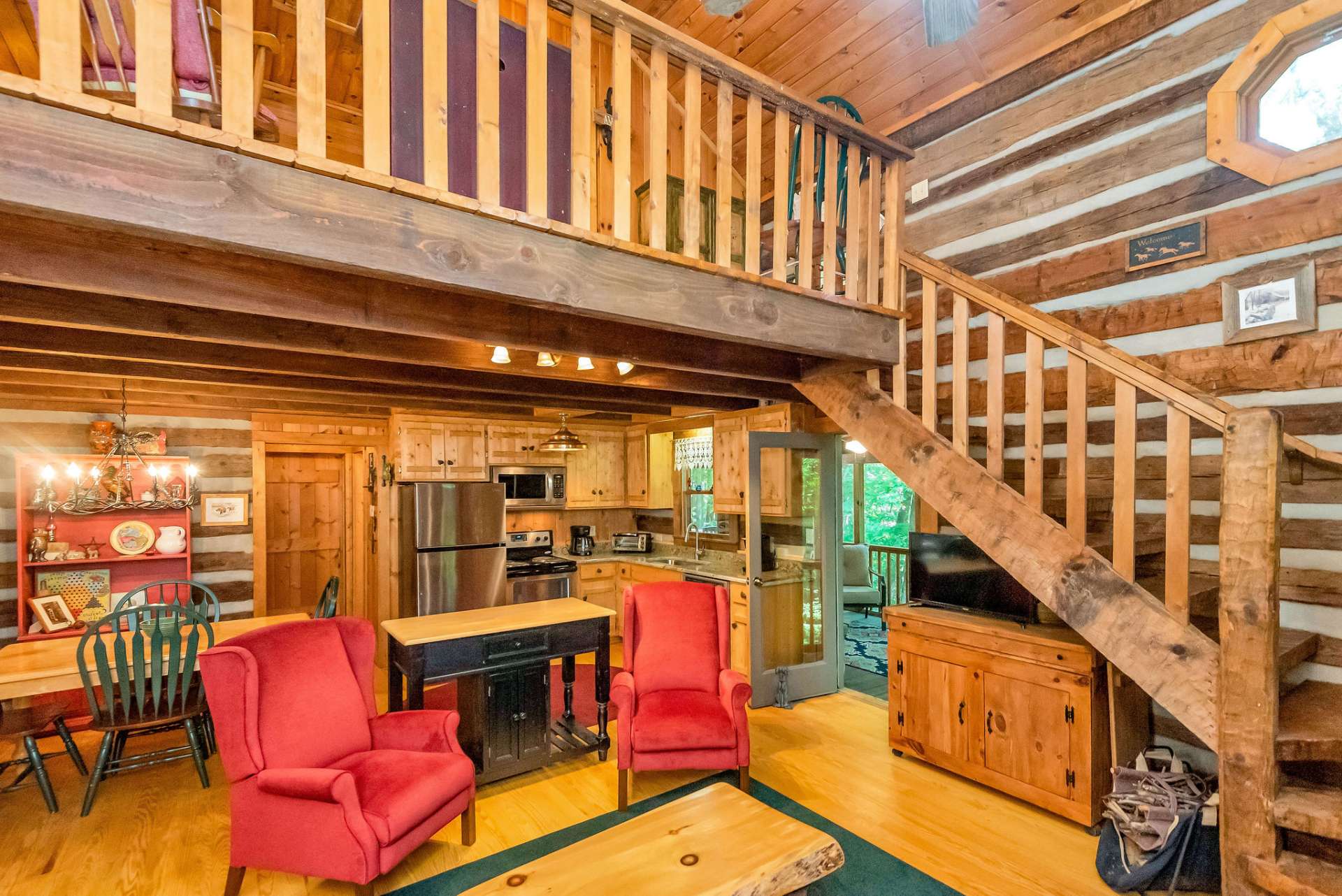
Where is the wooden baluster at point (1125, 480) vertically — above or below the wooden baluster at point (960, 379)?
below

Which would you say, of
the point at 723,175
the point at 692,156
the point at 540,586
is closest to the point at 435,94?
the point at 692,156

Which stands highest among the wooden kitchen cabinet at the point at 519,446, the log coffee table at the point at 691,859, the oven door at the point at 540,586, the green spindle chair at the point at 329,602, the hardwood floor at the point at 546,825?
the wooden kitchen cabinet at the point at 519,446

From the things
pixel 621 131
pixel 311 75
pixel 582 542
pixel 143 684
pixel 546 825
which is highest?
pixel 621 131

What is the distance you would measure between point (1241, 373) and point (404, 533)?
558 cm

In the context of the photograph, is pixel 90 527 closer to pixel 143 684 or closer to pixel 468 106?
pixel 143 684

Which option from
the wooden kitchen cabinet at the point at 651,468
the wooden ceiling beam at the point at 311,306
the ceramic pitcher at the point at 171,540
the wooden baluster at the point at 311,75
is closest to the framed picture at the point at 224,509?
the ceramic pitcher at the point at 171,540

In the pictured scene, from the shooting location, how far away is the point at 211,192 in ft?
4.86

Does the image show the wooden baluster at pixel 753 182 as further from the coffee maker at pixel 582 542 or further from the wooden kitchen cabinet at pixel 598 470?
the coffee maker at pixel 582 542

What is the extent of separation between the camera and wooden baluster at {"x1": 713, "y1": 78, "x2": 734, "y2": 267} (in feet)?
7.69

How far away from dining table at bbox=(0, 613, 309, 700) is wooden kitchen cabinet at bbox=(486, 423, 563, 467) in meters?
2.77

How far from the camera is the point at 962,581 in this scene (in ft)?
11.5

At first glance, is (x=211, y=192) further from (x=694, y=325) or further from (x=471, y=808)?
(x=471, y=808)

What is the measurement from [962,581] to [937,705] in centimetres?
70

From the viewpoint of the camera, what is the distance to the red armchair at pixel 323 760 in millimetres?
2279
